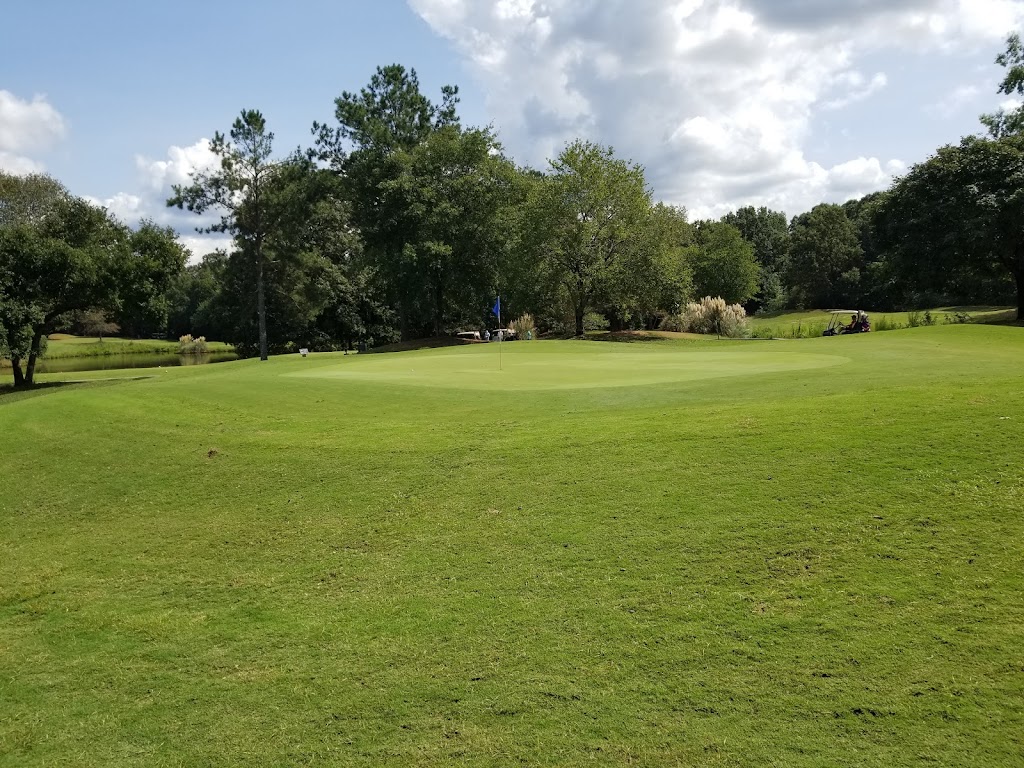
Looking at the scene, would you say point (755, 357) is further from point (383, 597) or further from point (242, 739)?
point (242, 739)

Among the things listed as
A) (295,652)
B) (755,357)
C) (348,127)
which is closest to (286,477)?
(295,652)

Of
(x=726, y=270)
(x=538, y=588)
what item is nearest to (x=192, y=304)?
(x=726, y=270)

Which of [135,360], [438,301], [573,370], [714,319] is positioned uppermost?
[438,301]

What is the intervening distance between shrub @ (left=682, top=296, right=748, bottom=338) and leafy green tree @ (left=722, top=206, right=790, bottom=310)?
155 feet

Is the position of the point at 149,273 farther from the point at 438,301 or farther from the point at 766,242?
the point at 766,242

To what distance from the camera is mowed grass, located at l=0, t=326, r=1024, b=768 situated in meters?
4.59

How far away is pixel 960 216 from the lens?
3997 cm

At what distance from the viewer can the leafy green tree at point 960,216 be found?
3778cm

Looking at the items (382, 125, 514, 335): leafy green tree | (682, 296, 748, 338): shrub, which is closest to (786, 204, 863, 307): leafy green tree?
(682, 296, 748, 338): shrub

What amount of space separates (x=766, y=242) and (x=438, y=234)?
74613 mm

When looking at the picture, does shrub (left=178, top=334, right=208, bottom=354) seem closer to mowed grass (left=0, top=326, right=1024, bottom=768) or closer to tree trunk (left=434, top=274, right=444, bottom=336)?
tree trunk (left=434, top=274, right=444, bottom=336)

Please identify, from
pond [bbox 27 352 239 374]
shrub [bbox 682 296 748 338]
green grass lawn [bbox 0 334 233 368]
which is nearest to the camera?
shrub [bbox 682 296 748 338]

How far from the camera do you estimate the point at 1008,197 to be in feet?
121

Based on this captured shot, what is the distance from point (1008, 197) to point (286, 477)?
1644 inches
